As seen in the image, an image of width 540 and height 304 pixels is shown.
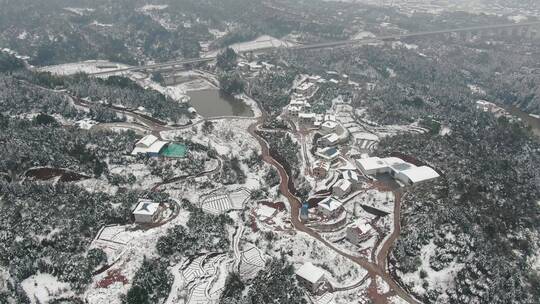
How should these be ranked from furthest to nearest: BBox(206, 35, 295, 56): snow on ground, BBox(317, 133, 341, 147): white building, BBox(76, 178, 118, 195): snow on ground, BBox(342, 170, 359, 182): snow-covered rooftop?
1. BBox(206, 35, 295, 56): snow on ground
2. BBox(317, 133, 341, 147): white building
3. BBox(342, 170, 359, 182): snow-covered rooftop
4. BBox(76, 178, 118, 195): snow on ground

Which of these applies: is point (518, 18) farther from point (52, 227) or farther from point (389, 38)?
point (52, 227)

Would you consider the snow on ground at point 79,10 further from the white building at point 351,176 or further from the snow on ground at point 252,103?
the white building at point 351,176

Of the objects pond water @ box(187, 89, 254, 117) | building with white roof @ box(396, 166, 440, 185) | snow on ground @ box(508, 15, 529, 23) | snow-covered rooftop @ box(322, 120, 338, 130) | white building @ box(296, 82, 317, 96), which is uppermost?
building with white roof @ box(396, 166, 440, 185)

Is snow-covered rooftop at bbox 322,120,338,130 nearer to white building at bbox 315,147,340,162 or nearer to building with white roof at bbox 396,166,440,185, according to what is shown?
white building at bbox 315,147,340,162

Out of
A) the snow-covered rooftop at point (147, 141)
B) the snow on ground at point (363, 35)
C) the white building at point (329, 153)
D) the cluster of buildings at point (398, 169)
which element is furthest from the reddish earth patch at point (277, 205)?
the snow on ground at point (363, 35)

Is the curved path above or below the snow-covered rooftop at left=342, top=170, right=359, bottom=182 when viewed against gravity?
below

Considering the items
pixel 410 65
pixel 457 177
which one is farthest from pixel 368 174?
pixel 410 65

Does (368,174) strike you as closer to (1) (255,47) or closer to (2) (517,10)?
(1) (255,47)

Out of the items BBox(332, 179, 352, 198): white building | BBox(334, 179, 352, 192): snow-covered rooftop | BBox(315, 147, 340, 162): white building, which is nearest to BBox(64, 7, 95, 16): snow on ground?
BBox(315, 147, 340, 162): white building
